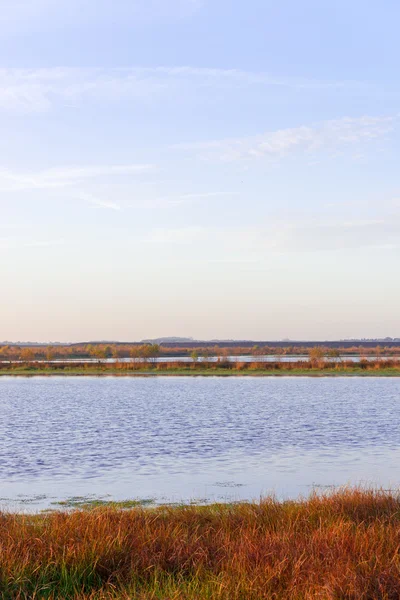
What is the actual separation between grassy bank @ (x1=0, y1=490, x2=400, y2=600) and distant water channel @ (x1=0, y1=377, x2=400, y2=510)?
3123 millimetres

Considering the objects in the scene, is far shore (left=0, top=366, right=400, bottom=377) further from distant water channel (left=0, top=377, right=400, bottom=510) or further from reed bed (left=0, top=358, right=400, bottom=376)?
distant water channel (left=0, top=377, right=400, bottom=510)

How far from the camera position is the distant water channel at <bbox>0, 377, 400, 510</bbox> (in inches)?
541

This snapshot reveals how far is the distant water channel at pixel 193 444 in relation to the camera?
1373 centimetres

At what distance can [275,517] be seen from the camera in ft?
30.9

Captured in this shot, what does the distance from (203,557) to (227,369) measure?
159ft

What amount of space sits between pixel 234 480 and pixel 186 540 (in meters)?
6.21

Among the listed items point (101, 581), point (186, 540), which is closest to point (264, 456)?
point (186, 540)

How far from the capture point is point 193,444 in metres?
19.6

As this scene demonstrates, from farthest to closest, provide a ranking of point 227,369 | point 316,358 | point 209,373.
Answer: point 316,358
point 227,369
point 209,373

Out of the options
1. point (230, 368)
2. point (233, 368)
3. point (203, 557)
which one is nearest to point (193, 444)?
point (203, 557)

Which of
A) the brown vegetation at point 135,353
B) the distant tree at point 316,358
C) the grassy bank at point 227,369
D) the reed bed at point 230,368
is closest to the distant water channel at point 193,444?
the grassy bank at point 227,369

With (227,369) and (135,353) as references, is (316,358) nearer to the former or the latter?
(227,369)

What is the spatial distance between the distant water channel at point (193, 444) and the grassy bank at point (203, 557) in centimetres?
312

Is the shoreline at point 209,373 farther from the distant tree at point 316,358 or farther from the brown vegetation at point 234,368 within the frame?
the distant tree at point 316,358
